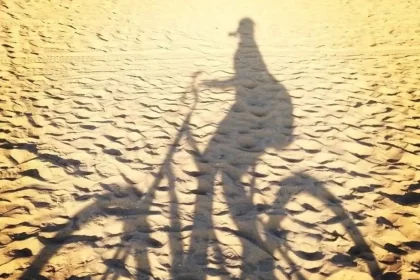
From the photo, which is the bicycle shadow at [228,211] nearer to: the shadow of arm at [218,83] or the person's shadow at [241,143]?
the person's shadow at [241,143]

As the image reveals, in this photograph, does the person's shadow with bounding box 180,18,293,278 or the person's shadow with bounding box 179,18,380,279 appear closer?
the person's shadow with bounding box 179,18,380,279

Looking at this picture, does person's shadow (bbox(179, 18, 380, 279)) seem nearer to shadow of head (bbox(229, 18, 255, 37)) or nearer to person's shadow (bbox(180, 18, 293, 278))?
person's shadow (bbox(180, 18, 293, 278))

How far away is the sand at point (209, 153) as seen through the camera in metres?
2.50

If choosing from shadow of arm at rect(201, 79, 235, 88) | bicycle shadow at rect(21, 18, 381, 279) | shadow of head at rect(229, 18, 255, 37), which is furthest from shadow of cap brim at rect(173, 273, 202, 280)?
shadow of head at rect(229, 18, 255, 37)

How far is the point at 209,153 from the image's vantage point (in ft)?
11.5

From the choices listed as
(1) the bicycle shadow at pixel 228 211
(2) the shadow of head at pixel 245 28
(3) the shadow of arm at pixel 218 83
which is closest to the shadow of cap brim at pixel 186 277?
(1) the bicycle shadow at pixel 228 211

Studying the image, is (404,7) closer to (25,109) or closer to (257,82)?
(257,82)

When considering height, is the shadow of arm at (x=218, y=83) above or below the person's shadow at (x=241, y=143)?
above

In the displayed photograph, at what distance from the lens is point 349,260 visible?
2.48 meters

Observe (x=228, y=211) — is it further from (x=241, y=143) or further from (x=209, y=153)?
(x=241, y=143)

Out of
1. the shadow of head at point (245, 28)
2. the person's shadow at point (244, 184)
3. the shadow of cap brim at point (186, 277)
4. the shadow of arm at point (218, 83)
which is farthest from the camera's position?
the shadow of head at point (245, 28)

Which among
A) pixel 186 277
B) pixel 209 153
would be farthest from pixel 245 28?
pixel 186 277

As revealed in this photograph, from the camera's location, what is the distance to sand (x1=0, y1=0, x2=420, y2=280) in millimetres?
2504

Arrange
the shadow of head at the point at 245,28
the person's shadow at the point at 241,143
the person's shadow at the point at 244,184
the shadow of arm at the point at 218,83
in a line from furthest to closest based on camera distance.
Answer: the shadow of head at the point at 245,28, the shadow of arm at the point at 218,83, the person's shadow at the point at 241,143, the person's shadow at the point at 244,184
